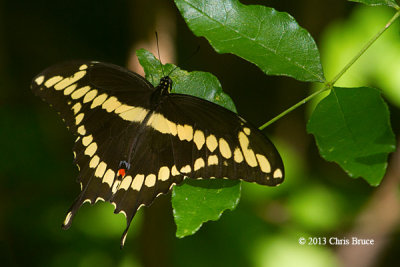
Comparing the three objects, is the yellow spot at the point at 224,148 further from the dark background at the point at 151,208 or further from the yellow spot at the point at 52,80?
the dark background at the point at 151,208

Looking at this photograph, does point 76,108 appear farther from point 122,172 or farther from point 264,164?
point 264,164

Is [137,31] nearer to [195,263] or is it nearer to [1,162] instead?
[1,162]

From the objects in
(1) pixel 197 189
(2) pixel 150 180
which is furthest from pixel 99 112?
(1) pixel 197 189

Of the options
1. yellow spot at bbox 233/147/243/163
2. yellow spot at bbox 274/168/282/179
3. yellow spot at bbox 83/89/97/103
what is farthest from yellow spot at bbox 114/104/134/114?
yellow spot at bbox 274/168/282/179

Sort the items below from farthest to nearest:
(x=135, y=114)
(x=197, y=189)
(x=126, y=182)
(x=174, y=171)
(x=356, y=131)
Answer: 1. (x=135, y=114)
2. (x=126, y=182)
3. (x=174, y=171)
4. (x=197, y=189)
5. (x=356, y=131)

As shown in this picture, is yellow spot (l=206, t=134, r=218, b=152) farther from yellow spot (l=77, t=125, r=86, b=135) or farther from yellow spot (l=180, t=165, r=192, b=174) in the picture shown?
yellow spot (l=77, t=125, r=86, b=135)

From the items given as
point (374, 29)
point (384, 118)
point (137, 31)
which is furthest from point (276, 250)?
point (384, 118)

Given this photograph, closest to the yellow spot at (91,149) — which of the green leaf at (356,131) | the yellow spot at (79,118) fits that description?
the yellow spot at (79,118)
